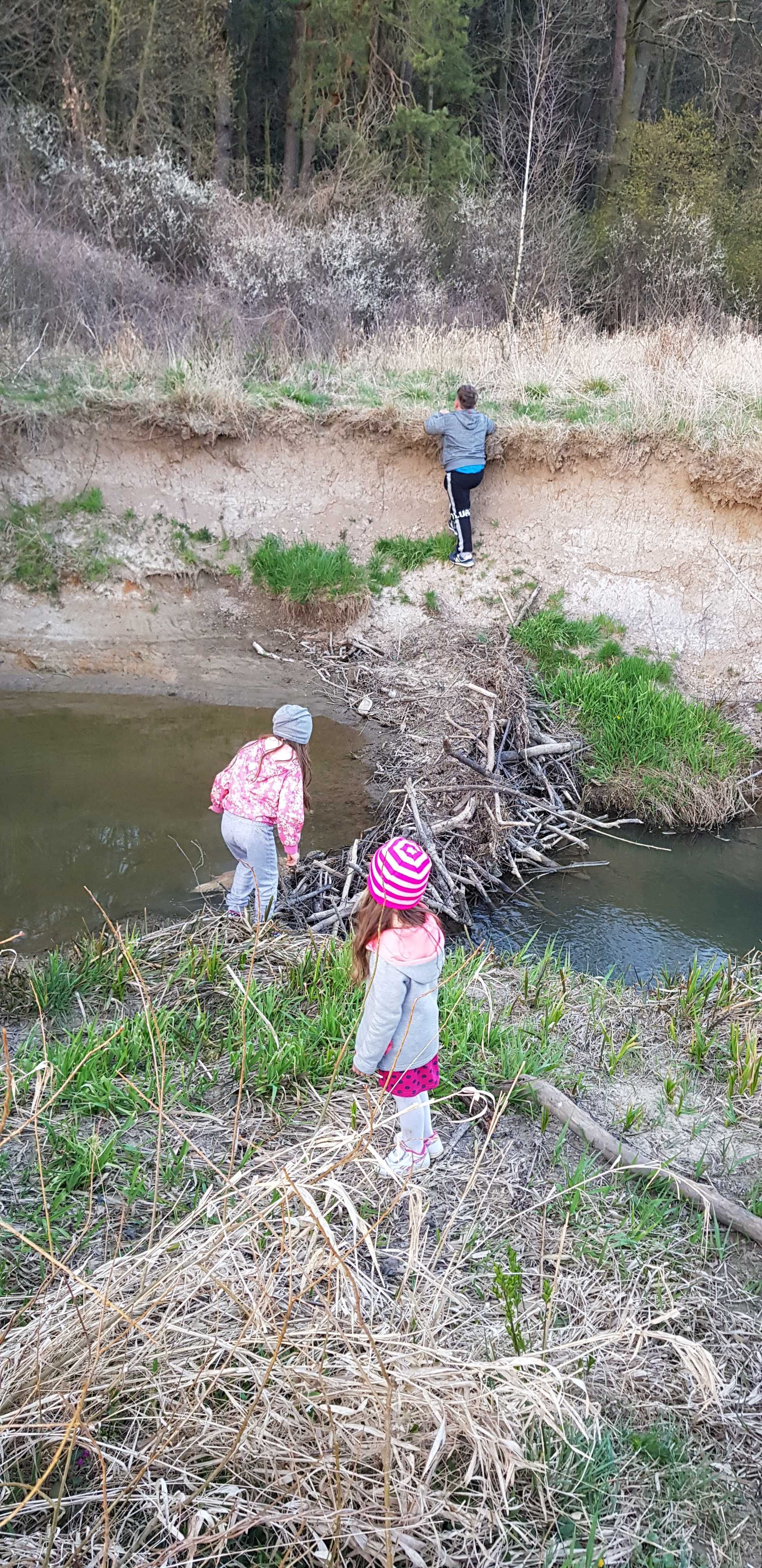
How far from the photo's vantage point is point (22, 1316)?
237cm

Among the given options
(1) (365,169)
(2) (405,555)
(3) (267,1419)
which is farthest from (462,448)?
(1) (365,169)

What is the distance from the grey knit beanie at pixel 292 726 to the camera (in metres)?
4.77

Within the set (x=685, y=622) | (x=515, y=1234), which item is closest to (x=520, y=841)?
(x=685, y=622)

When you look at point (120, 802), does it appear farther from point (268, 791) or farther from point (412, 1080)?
point (412, 1080)

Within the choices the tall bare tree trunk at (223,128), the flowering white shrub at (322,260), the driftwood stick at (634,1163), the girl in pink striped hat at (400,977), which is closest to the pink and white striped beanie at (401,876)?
the girl in pink striped hat at (400,977)

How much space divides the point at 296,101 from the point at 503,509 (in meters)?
13.1

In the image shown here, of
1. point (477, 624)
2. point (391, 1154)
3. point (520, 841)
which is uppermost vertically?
point (391, 1154)

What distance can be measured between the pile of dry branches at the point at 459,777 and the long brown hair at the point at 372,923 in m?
2.44

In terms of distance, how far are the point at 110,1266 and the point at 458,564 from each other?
8742 millimetres

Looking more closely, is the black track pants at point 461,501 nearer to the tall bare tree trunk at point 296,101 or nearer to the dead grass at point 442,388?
the dead grass at point 442,388

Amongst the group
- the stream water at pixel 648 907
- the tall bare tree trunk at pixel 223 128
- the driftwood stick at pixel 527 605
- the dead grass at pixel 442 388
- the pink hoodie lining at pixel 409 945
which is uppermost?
the tall bare tree trunk at pixel 223 128

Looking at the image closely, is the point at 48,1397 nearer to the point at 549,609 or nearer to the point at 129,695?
the point at 129,695

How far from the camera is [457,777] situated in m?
7.53

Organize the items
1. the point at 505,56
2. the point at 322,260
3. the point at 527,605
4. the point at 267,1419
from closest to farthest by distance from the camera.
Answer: the point at 267,1419 < the point at 527,605 < the point at 322,260 < the point at 505,56
